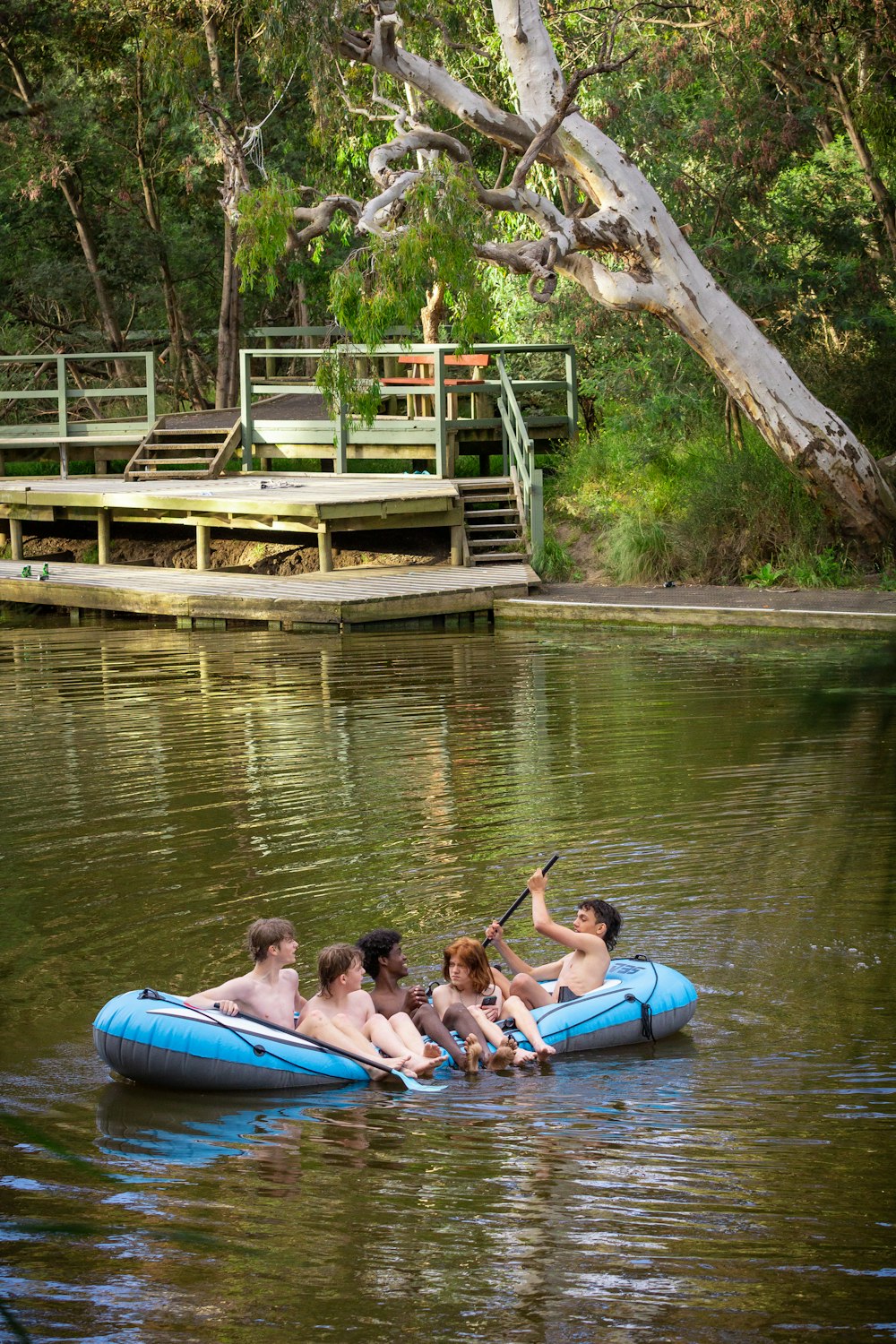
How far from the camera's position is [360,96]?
21078 mm

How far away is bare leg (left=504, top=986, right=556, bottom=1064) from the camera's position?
6816 millimetres

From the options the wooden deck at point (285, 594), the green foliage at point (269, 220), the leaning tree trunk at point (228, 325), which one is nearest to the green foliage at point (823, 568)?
the wooden deck at point (285, 594)

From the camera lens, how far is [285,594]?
18344 millimetres

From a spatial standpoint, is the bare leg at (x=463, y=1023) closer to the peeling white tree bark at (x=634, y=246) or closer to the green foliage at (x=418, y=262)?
the green foliage at (x=418, y=262)

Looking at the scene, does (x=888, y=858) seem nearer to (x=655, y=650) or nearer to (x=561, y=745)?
(x=561, y=745)

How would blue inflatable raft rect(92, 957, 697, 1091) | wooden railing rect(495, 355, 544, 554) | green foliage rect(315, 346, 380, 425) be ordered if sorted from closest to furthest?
blue inflatable raft rect(92, 957, 697, 1091), green foliage rect(315, 346, 380, 425), wooden railing rect(495, 355, 544, 554)

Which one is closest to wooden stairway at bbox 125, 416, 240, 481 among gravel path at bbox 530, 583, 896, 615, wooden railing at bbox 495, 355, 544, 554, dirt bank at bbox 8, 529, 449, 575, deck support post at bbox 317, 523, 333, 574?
dirt bank at bbox 8, 529, 449, 575

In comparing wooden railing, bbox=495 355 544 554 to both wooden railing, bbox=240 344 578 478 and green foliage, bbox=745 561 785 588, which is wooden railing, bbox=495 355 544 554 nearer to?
wooden railing, bbox=240 344 578 478

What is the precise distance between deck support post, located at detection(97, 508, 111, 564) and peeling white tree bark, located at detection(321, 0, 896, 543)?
663cm

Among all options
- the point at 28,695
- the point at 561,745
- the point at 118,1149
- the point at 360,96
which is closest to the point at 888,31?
the point at 360,96

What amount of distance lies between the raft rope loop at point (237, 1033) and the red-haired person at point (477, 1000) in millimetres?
653

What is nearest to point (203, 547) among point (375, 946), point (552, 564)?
point (552, 564)

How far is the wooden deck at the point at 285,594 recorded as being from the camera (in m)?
17.8

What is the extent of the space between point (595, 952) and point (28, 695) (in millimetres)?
8766
